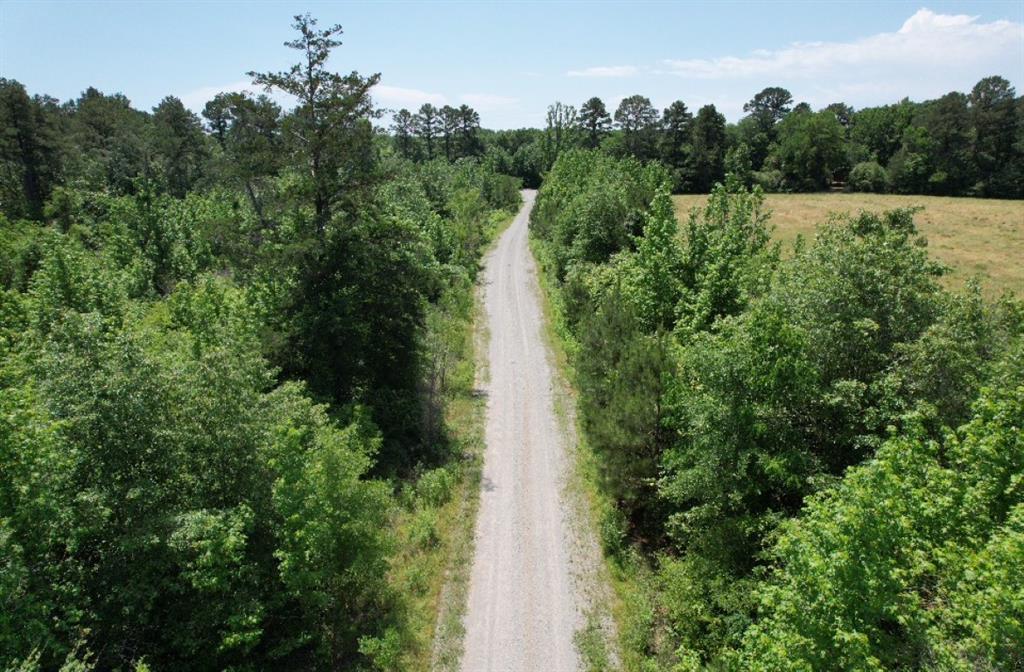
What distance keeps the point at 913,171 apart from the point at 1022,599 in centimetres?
10925

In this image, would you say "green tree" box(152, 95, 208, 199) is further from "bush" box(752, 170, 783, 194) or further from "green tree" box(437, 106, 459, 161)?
"bush" box(752, 170, 783, 194)

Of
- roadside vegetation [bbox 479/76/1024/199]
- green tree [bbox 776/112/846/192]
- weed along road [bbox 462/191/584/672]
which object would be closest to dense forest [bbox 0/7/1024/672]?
weed along road [bbox 462/191/584/672]

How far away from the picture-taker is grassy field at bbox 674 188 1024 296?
53.0 metres

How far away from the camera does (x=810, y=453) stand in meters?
15.6

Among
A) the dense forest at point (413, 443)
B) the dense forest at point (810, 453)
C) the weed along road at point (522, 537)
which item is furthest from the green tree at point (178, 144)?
the dense forest at point (810, 453)

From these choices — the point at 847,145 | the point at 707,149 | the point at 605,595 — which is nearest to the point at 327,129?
the point at 605,595

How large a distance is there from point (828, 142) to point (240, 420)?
10912 centimetres

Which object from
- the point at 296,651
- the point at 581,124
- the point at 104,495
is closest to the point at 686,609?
the point at 296,651

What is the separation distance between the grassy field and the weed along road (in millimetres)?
34234

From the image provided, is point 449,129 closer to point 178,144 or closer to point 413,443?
point 178,144

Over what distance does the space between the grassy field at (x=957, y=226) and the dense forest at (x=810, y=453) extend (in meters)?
31.5

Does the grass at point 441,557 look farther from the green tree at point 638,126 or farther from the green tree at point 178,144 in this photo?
the green tree at point 638,126

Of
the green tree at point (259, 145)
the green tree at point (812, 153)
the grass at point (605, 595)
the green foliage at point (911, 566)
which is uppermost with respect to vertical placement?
the green tree at point (812, 153)

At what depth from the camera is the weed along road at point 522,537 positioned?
58.7 ft
